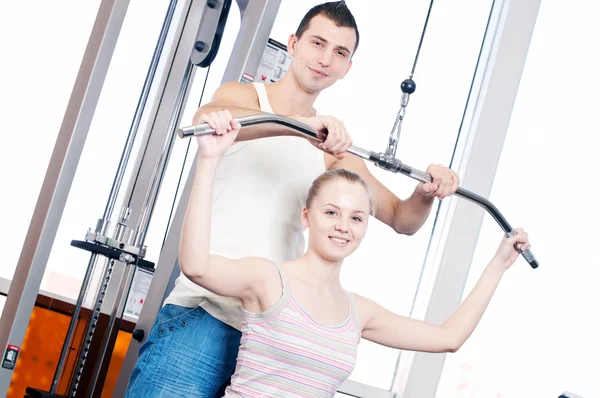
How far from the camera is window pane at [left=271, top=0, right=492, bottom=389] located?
103 inches

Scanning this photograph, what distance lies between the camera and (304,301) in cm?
132

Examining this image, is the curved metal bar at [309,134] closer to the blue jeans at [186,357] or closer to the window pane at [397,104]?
the blue jeans at [186,357]

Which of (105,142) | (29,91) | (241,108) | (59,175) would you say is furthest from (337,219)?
(29,91)

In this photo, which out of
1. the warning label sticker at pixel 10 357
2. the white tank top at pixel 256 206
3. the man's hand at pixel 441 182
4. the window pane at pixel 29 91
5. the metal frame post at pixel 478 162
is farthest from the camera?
the metal frame post at pixel 478 162

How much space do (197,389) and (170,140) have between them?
97 cm

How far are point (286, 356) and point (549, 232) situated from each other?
5.14ft

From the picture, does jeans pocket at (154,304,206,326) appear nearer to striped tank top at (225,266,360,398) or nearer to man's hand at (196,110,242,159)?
striped tank top at (225,266,360,398)

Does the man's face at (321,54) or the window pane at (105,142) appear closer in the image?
the man's face at (321,54)

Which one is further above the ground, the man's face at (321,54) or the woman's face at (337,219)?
the man's face at (321,54)

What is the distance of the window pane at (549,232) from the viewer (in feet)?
7.94

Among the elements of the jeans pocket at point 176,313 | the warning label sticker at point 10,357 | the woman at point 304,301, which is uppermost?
the woman at point 304,301

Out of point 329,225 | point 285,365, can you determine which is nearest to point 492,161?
point 329,225

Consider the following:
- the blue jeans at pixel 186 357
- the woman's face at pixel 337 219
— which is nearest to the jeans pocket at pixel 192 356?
the blue jeans at pixel 186 357

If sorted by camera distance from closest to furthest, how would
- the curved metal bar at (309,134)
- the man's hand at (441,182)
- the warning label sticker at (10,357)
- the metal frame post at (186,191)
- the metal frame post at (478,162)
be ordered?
the curved metal bar at (309,134), the man's hand at (441,182), the metal frame post at (186,191), the warning label sticker at (10,357), the metal frame post at (478,162)
